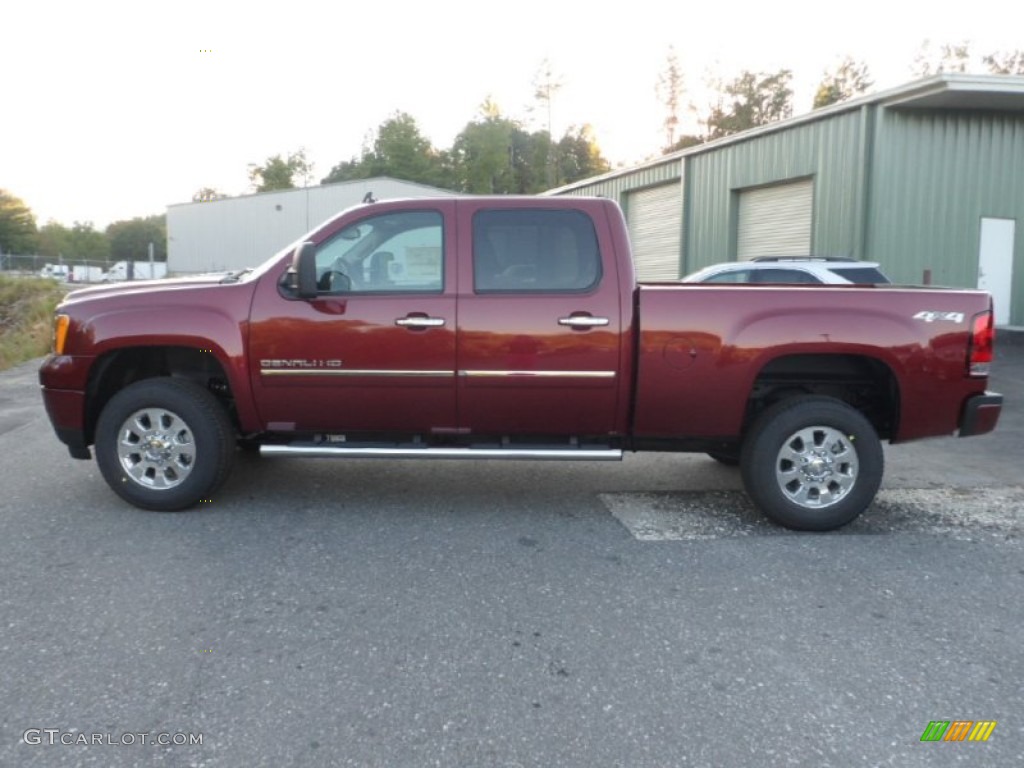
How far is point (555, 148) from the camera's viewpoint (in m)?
82.4

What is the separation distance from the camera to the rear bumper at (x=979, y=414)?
5020 millimetres

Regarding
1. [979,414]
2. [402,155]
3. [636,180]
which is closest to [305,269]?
[979,414]

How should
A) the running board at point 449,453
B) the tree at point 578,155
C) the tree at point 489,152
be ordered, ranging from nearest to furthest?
the running board at point 449,453 < the tree at point 578,155 < the tree at point 489,152

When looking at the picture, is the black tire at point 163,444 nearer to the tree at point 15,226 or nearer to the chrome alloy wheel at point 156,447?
the chrome alloy wheel at point 156,447

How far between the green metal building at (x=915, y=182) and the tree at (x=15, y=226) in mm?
95062

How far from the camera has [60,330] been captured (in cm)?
527

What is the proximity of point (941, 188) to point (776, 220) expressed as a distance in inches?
142

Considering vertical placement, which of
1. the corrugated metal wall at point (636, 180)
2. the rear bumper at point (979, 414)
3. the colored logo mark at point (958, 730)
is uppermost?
the corrugated metal wall at point (636, 180)

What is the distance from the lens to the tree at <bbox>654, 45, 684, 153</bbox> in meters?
75.8

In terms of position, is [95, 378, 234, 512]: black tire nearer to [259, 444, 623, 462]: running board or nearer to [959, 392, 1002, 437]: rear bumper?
[259, 444, 623, 462]: running board

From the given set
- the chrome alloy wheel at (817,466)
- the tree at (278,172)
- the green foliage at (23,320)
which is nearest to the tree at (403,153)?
the tree at (278,172)

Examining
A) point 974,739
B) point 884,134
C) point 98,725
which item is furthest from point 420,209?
point 884,134

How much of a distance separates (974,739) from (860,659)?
0.60 meters

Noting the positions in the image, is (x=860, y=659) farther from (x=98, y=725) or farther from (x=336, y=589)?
(x=98, y=725)
